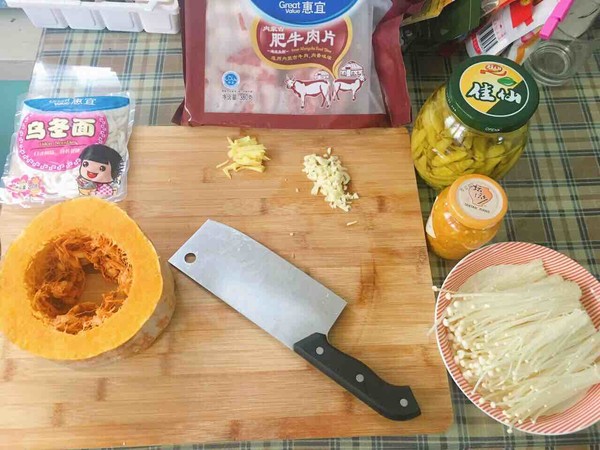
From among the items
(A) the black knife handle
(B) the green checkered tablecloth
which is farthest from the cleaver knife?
(B) the green checkered tablecloth

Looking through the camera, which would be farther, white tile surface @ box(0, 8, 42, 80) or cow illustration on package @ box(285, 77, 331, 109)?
white tile surface @ box(0, 8, 42, 80)

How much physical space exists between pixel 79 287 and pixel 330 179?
50cm

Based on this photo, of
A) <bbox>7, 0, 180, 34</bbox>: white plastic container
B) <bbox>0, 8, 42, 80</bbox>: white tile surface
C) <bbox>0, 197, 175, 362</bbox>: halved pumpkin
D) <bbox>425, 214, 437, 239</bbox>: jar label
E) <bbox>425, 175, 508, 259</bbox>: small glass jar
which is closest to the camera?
<bbox>0, 197, 175, 362</bbox>: halved pumpkin

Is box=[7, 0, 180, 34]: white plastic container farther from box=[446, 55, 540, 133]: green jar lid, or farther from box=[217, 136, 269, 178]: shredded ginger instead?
box=[446, 55, 540, 133]: green jar lid

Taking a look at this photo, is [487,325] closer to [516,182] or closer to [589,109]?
[516,182]

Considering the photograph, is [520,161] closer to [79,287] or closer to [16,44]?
[79,287]

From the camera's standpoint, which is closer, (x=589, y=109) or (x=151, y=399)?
(x=151, y=399)

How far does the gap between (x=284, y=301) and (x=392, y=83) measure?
50cm

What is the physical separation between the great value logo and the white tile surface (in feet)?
2.31

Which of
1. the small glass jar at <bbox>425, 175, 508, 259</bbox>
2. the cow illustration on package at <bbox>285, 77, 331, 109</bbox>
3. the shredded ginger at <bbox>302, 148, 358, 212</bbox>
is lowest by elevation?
the shredded ginger at <bbox>302, 148, 358, 212</bbox>

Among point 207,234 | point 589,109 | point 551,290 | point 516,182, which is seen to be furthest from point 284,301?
point 589,109

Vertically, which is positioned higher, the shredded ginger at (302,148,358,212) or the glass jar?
the glass jar

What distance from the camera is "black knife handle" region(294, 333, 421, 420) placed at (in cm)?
86

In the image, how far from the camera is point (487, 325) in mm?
892
